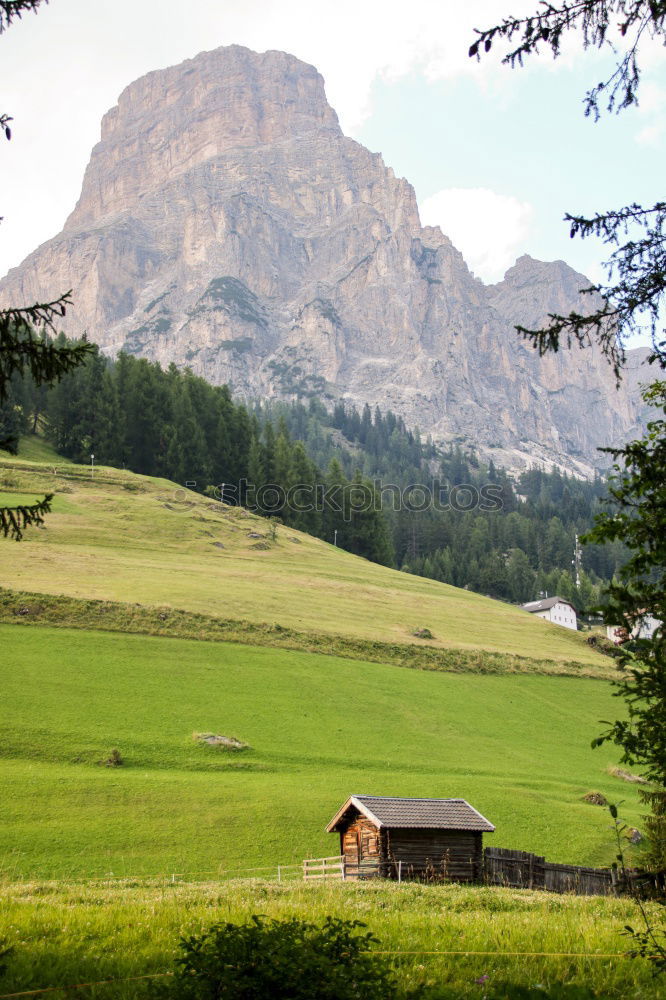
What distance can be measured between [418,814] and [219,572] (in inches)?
2390

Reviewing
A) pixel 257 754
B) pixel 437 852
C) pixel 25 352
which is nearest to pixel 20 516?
pixel 25 352

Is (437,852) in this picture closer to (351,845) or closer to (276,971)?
(351,845)

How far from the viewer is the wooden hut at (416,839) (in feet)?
108

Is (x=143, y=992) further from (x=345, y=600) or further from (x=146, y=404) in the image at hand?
(x=146, y=404)

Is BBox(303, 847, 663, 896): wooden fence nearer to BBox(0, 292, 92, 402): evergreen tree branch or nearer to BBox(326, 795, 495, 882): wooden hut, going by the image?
BBox(326, 795, 495, 882): wooden hut

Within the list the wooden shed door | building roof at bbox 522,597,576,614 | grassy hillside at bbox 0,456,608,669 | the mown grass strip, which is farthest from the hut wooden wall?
building roof at bbox 522,597,576,614

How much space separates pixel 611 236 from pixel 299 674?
54.4 meters

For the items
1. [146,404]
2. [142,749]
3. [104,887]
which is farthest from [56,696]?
[146,404]

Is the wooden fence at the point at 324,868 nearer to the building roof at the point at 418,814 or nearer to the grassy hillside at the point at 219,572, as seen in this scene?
the building roof at the point at 418,814

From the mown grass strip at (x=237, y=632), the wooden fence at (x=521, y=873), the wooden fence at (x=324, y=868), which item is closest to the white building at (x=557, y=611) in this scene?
the mown grass strip at (x=237, y=632)

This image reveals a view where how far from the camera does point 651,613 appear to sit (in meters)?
12.3

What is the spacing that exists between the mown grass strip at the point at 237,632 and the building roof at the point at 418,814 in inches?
1377

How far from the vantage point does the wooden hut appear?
108 feet

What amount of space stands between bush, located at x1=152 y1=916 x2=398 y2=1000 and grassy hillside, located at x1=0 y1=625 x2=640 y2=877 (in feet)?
82.6
